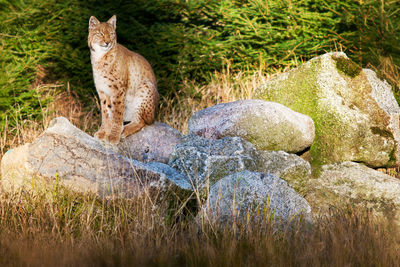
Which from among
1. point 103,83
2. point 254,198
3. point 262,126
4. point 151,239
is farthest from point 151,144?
point 151,239

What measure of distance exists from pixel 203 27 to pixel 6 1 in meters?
4.17

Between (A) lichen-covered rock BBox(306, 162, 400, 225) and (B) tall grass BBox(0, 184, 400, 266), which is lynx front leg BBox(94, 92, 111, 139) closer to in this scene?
(B) tall grass BBox(0, 184, 400, 266)

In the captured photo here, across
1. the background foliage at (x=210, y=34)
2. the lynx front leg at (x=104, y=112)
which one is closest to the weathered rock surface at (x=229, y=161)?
the lynx front leg at (x=104, y=112)

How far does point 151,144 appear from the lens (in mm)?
6523

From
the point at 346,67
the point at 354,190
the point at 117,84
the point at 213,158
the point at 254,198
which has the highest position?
the point at 117,84

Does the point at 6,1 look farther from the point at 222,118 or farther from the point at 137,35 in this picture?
the point at 222,118

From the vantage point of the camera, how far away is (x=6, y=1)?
7.27 m

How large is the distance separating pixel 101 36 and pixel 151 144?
1.62 meters

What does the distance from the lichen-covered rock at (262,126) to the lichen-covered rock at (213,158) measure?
307 mm

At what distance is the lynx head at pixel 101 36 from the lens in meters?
6.00

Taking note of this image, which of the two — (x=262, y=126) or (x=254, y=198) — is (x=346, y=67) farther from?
(x=254, y=198)

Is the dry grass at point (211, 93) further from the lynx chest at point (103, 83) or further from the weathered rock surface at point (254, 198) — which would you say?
the weathered rock surface at point (254, 198)

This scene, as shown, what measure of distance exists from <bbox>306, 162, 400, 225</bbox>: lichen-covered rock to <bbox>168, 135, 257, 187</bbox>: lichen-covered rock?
94 centimetres

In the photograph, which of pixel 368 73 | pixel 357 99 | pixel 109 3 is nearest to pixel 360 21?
pixel 368 73
